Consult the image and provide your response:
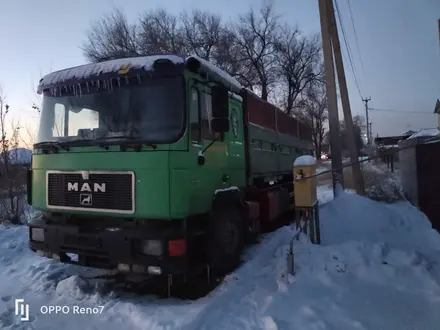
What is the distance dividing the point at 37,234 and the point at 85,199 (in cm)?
103

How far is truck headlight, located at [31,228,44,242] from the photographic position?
5.17 meters

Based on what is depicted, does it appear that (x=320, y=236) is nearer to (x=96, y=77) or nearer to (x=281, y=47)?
(x=96, y=77)

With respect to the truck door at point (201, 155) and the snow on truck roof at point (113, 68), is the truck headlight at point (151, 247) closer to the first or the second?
the truck door at point (201, 155)

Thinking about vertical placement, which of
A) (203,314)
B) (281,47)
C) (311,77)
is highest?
(281,47)

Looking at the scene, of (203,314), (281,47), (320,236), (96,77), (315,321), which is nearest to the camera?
(315,321)

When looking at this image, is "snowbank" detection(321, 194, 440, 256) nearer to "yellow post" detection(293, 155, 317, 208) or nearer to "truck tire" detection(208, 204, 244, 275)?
"yellow post" detection(293, 155, 317, 208)

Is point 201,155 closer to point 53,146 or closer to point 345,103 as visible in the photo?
point 53,146

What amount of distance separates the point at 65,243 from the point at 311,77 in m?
32.3

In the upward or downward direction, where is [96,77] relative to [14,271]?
upward

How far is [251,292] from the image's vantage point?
483 cm

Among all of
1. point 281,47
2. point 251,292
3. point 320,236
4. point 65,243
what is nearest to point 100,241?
point 65,243

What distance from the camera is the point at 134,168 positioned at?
459 cm

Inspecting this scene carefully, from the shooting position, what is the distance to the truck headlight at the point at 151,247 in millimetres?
4425

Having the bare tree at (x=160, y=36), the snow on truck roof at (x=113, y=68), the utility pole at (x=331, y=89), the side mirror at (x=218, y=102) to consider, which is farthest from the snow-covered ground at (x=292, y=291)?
the bare tree at (x=160, y=36)
